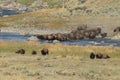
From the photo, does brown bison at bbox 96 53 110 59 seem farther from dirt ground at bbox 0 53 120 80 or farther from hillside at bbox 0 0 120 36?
hillside at bbox 0 0 120 36

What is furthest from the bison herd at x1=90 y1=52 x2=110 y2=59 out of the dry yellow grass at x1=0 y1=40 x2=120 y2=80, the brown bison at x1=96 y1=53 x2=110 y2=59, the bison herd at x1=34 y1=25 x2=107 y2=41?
the bison herd at x1=34 y1=25 x2=107 y2=41

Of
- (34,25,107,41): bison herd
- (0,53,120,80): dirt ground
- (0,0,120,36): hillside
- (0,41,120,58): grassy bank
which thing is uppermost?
(0,0,120,36): hillside

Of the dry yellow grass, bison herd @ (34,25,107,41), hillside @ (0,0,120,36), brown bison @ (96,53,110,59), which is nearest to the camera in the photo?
the dry yellow grass

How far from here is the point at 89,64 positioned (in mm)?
45344

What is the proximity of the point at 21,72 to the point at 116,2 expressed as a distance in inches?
4192

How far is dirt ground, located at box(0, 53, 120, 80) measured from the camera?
3650 centimetres

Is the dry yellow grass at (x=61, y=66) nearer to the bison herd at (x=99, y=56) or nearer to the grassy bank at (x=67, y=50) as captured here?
the grassy bank at (x=67, y=50)

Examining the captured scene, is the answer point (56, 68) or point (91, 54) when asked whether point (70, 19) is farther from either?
point (56, 68)

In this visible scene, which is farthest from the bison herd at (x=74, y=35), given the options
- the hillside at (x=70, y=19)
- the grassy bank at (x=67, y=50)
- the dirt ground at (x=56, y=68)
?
the dirt ground at (x=56, y=68)

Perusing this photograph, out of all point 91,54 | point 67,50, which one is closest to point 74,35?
point 67,50

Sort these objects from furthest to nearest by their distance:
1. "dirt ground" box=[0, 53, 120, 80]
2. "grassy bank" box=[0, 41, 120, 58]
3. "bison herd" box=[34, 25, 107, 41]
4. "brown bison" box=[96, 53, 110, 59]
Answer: "bison herd" box=[34, 25, 107, 41] → "grassy bank" box=[0, 41, 120, 58] → "brown bison" box=[96, 53, 110, 59] → "dirt ground" box=[0, 53, 120, 80]

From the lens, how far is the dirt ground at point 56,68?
36500 mm

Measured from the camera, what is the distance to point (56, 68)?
41.8m

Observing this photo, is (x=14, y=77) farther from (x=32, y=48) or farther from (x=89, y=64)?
(x=32, y=48)
